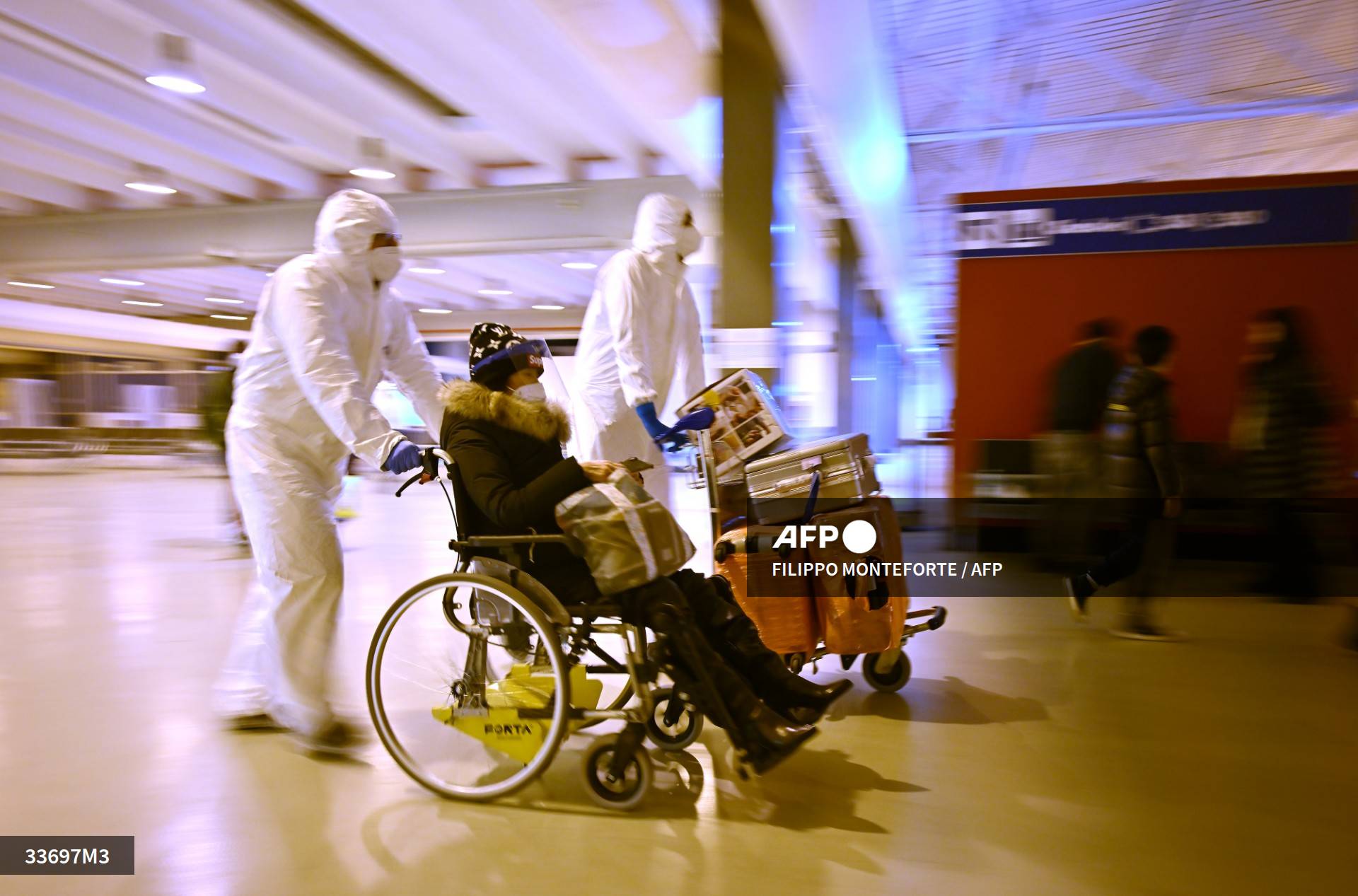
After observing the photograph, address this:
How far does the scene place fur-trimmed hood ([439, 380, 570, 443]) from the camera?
8.12 ft

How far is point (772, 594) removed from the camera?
2.94m

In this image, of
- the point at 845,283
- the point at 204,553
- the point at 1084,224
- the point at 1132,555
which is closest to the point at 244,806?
the point at 1132,555

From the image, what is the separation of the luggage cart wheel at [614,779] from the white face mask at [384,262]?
1526 millimetres

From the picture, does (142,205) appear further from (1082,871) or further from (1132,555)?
(1082,871)

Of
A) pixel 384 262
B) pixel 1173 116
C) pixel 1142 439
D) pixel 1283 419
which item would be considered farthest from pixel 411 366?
pixel 1173 116

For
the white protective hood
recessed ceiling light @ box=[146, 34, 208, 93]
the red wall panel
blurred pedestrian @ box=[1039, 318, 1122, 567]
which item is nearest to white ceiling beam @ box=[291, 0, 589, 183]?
recessed ceiling light @ box=[146, 34, 208, 93]

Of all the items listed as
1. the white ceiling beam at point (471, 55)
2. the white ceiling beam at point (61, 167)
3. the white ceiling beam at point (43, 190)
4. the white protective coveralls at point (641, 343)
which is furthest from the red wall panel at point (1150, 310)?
the white ceiling beam at point (43, 190)

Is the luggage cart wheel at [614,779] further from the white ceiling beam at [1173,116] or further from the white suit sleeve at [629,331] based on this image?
the white ceiling beam at [1173,116]

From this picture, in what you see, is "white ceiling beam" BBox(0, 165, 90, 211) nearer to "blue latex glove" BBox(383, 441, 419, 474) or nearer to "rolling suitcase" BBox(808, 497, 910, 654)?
"blue latex glove" BBox(383, 441, 419, 474)

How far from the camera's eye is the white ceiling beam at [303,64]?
6062 millimetres

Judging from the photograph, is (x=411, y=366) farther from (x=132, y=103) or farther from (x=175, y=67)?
(x=132, y=103)

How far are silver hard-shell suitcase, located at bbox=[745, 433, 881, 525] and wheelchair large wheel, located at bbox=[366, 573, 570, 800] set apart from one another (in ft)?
3.07

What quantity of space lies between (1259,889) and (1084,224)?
204 inches

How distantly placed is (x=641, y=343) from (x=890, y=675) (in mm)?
1593
